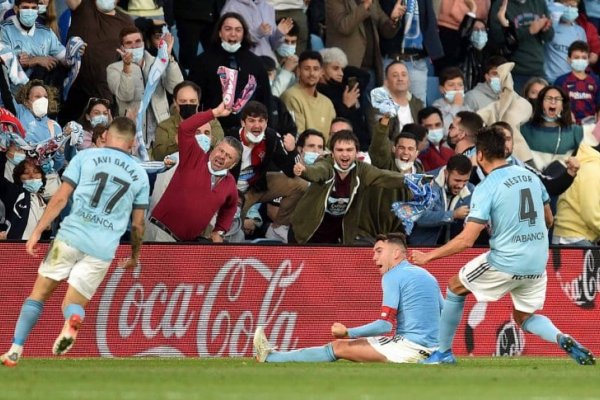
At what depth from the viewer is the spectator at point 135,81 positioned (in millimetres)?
17828

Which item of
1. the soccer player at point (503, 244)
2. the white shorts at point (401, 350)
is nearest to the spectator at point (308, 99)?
the white shorts at point (401, 350)

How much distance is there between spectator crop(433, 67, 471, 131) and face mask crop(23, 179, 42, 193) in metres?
6.02

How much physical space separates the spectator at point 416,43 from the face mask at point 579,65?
1.81 metres

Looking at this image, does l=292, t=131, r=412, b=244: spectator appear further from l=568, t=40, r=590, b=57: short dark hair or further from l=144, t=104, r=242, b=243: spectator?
l=568, t=40, r=590, b=57: short dark hair

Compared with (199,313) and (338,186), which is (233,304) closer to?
Result: (199,313)

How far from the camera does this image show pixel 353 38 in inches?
811

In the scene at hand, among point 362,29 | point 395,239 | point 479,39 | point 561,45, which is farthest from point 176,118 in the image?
point 561,45

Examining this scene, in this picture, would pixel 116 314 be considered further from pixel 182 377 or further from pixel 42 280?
pixel 182 377

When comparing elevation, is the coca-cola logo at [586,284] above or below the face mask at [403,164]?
below

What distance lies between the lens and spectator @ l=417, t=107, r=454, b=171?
62.8ft

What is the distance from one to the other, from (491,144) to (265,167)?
16.0 feet

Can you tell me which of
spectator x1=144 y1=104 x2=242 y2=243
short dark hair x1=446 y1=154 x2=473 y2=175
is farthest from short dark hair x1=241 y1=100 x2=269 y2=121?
short dark hair x1=446 y1=154 x2=473 y2=175

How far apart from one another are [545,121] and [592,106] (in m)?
2.25

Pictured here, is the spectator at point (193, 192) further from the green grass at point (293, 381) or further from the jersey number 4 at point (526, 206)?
the jersey number 4 at point (526, 206)
